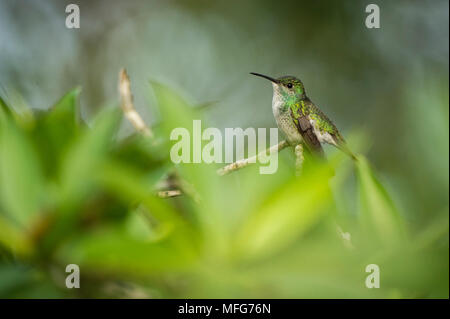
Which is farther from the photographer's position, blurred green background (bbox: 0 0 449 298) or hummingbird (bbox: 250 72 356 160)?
hummingbird (bbox: 250 72 356 160)

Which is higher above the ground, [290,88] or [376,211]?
[290,88]

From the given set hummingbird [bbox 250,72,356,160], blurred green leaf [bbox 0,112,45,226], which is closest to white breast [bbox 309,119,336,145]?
hummingbird [bbox 250,72,356,160]

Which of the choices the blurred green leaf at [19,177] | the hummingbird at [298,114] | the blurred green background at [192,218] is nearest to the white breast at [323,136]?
the hummingbird at [298,114]

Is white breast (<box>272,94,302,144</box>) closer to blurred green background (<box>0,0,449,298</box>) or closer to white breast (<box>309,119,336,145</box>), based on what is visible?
white breast (<box>309,119,336,145</box>)

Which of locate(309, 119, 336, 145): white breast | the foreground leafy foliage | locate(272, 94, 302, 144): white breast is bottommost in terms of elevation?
the foreground leafy foliage

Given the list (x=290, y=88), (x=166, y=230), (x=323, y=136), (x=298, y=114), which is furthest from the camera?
(x=298, y=114)

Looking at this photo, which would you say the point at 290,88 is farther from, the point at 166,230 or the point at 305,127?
the point at 166,230

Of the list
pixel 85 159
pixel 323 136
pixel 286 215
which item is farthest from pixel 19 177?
pixel 323 136

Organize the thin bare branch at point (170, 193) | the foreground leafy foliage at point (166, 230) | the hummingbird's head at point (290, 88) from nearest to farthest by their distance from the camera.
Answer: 1. the foreground leafy foliage at point (166, 230)
2. the thin bare branch at point (170, 193)
3. the hummingbird's head at point (290, 88)

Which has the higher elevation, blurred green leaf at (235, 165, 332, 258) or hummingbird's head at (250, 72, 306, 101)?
hummingbird's head at (250, 72, 306, 101)

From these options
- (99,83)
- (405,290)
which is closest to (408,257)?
(405,290)

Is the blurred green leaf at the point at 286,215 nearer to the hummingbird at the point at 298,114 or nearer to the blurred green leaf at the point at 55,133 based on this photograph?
the blurred green leaf at the point at 55,133
